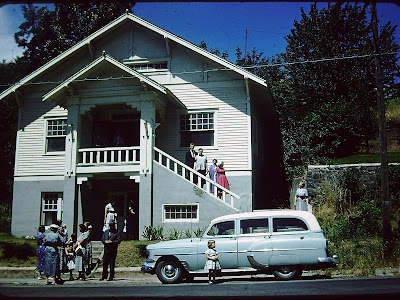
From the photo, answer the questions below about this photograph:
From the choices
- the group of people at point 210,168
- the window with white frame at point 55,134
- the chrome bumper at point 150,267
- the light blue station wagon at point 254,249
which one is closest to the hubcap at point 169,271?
the light blue station wagon at point 254,249

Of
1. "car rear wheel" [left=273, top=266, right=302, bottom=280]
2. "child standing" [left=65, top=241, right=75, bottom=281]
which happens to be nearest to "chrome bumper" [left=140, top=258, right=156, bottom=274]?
"child standing" [left=65, top=241, right=75, bottom=281]

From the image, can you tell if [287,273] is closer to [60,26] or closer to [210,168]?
[210,168]

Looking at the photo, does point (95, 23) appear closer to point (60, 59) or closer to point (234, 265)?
point (60, 59)

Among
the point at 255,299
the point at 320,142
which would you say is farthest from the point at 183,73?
the point at 255,299

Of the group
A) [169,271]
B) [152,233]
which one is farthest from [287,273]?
[152,233]

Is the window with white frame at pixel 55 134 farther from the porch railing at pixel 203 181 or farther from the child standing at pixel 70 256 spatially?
the child standing at pixel 70 256

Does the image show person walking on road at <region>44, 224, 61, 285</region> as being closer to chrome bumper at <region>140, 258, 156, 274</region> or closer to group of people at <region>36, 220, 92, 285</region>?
group of people at <region>36, 220, 92, 285</region>

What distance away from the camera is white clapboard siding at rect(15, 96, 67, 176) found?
71.2 feet

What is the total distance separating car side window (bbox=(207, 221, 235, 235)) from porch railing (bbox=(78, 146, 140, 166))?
23.1 ft

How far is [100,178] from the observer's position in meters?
20.3

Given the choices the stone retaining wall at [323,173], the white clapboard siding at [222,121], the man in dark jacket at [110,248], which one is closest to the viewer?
the man in dark jacket at [110,248]

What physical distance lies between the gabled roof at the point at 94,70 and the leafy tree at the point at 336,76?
897 centimetres

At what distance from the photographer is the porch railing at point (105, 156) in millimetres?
18781

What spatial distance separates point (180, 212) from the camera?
18266 mm
